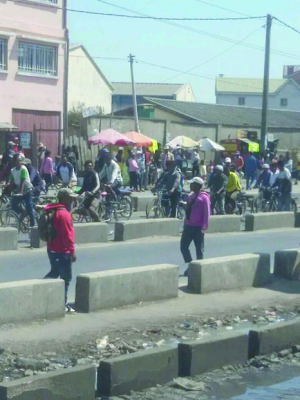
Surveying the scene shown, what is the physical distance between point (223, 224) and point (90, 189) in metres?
3.43

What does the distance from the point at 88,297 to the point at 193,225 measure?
12.5ft

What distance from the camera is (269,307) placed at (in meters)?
12.7

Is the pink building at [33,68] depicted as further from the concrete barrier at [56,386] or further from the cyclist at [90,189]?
the concrete barrier at [56,386]

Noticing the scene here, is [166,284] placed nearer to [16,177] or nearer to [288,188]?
[16,177]


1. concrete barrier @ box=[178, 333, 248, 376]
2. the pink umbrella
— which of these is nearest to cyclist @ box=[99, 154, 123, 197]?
the pink umbrella

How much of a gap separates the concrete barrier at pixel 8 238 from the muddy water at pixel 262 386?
8.30 meters

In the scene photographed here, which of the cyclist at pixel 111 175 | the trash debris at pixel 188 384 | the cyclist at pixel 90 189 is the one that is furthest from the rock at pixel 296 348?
the cyclist at pixel 111 175

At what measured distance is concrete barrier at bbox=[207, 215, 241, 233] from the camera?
21.4 metres

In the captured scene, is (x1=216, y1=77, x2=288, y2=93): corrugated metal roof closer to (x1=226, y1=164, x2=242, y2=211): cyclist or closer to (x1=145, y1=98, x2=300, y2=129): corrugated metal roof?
(x1=145, y1=98, x2=300, y2=129): corrugated metal roof

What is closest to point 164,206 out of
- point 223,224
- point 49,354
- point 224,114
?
point 223,224

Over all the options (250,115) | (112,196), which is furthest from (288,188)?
(250,115)

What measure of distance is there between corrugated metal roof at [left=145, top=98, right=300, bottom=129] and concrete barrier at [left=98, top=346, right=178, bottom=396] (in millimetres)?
45396

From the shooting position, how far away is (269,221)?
75.2 ft

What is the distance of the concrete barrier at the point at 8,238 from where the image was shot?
16.8 m
